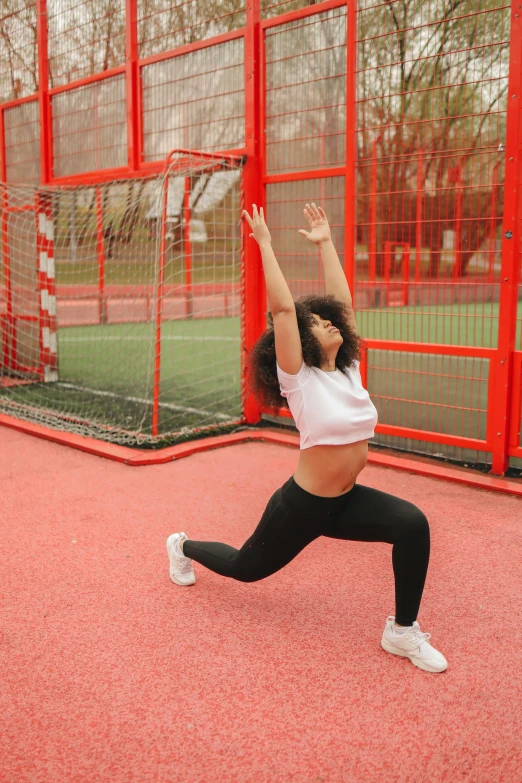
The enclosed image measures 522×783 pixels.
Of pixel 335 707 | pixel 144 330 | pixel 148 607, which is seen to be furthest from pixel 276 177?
pixel 144 330

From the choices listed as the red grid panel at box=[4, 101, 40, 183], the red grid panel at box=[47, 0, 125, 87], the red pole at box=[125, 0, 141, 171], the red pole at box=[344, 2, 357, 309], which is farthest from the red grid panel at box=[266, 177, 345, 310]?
the red grid panel at box=[4, 101, 40, 183]

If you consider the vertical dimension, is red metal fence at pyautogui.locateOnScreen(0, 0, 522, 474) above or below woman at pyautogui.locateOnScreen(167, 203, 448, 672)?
above

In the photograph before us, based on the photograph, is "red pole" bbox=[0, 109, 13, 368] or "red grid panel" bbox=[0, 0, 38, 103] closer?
"red grid panel" bbox=[0, 0, 38, 103]

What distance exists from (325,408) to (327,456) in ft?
0.62

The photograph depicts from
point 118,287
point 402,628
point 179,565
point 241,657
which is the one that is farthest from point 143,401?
point 402,628

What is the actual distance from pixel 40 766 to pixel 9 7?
9481 millimetres

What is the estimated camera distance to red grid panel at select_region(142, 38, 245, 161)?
678cm

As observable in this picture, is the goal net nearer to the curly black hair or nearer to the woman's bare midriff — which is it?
the curly black hair

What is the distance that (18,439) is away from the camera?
6.72m

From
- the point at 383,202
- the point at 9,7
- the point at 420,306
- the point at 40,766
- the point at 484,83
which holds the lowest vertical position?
the point at 40,766

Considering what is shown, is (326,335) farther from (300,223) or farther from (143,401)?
(143,401)

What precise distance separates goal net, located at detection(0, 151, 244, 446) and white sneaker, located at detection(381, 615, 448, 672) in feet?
11.7

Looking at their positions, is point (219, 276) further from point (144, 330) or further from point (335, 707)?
point (335, 707)

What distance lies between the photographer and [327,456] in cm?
288
